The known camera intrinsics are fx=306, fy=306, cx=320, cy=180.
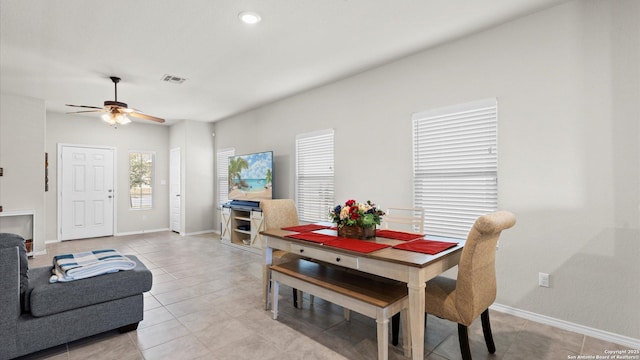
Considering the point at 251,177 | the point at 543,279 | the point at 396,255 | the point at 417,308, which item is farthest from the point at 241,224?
the point at 543,279

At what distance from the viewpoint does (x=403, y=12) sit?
2.67m

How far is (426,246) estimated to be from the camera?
220 cm

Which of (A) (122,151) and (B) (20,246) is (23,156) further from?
(B) (20,246)

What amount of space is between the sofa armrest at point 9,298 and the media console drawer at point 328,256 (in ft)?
6.20

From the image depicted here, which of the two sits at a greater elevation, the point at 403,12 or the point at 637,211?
the point at 403,12

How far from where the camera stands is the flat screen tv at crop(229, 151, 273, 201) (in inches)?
211

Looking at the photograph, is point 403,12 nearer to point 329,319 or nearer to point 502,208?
point 502,208

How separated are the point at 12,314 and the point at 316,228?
2300 mm

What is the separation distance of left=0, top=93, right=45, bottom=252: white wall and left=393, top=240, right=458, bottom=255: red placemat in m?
6.10

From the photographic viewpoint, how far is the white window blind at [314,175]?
182 inches

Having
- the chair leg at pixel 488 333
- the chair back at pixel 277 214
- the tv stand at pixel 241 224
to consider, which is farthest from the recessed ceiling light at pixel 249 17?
the tv stand at pixel 241 224

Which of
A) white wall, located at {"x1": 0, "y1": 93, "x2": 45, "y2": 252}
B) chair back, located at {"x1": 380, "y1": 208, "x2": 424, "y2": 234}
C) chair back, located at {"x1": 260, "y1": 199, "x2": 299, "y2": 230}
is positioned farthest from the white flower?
white wall, located at {"x1": 0, "y1": 93, "x2": 45, "y2": 252}

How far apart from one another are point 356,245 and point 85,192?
694cm

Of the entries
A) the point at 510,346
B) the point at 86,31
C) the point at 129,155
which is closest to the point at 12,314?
the point at 86,31
